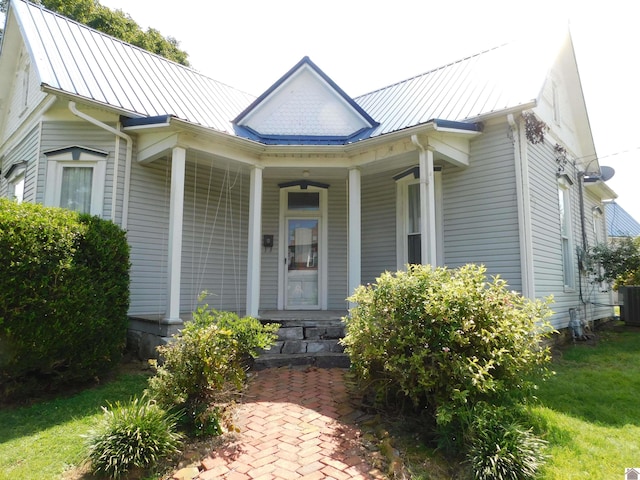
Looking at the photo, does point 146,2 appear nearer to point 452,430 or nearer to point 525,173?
point 525,173

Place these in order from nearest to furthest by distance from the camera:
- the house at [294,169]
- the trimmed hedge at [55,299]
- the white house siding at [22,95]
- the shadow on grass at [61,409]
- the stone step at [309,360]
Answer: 1. the shadow on grass at [61,409]
2. the trimmed hedge at [55,299]
3. the stone step at [309,360]
4. the house at [294,169]
5. the white house siding at [22,95]

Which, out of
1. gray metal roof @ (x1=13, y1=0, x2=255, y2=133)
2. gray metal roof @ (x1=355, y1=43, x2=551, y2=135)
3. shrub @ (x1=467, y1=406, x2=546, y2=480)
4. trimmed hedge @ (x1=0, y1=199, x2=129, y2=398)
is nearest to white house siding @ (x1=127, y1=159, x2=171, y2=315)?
gray metal roof @ (x1=13, y1=0, x2=255, y2=133)

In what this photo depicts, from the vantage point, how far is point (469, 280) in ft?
11.9

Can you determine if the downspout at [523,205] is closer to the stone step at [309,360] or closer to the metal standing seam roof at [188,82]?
the metal standing seam roof at [188,82]

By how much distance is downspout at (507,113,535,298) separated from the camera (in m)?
5.93

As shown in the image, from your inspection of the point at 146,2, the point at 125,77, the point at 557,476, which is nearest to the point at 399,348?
the point at 557,476

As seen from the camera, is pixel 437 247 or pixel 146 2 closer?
pixel 437 247

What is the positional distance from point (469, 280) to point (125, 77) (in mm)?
6965

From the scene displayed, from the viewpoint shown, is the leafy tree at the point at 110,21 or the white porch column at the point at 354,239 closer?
the white porch column at the point at 354,239

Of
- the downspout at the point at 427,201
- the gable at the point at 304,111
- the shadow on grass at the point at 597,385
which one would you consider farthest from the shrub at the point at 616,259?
the gable at the point at 304,111

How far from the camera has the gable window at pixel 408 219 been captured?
724 cm

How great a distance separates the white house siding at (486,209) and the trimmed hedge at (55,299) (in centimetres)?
525

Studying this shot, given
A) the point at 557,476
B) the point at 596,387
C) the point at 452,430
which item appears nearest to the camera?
the point at 557,476

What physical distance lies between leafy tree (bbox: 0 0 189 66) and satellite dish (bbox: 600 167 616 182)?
58.7ft
